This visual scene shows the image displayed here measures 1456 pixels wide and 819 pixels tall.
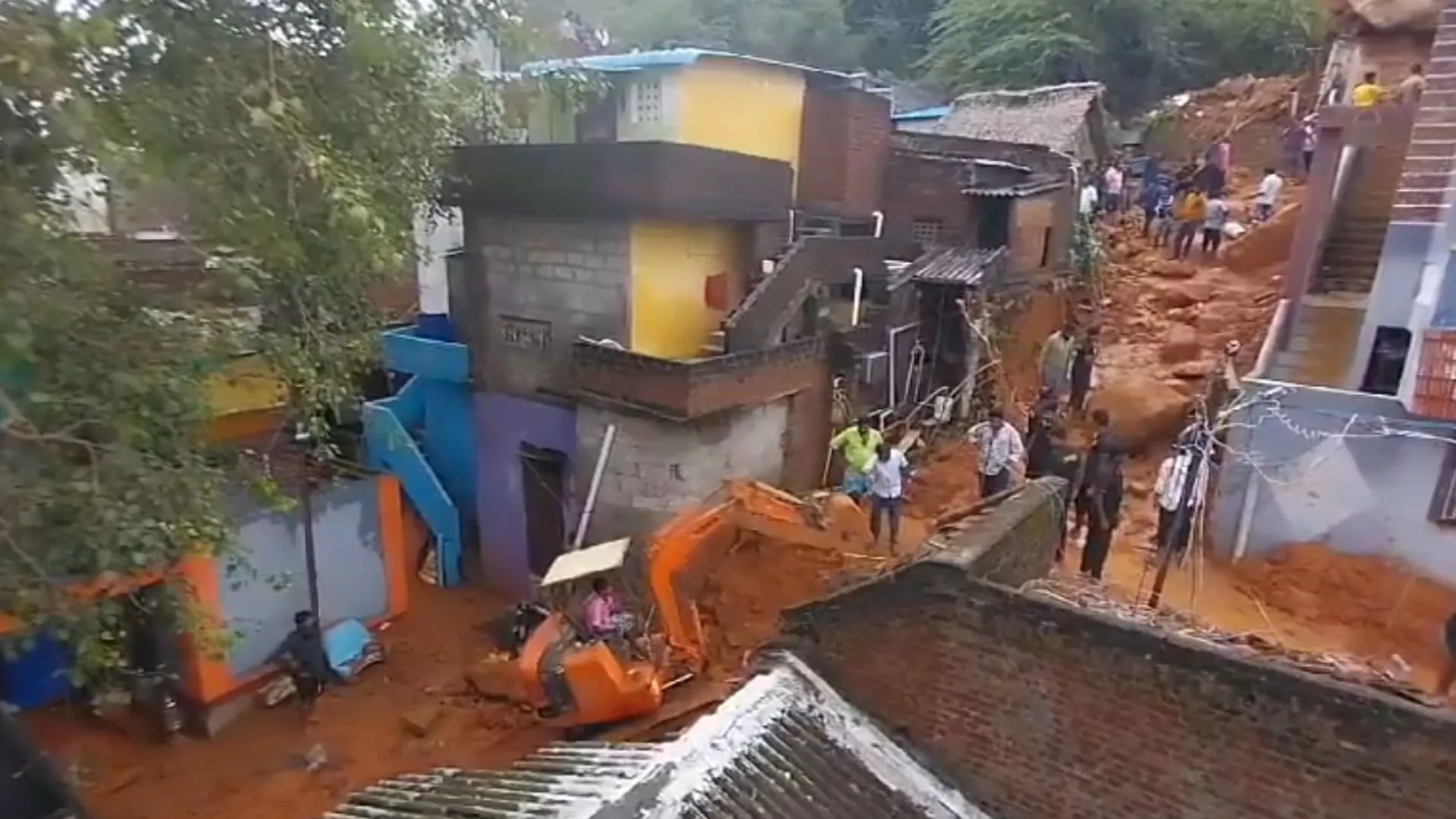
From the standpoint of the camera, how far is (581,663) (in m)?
9.88

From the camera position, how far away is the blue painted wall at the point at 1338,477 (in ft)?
36.4

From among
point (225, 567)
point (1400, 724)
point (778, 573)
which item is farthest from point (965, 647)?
point (225, 567)

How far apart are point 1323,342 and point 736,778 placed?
12397mm

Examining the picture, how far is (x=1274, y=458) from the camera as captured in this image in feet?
39.0

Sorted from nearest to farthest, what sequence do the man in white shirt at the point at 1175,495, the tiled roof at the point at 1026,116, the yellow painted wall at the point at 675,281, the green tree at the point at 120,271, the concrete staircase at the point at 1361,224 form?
1. the green tree at the point at 120,271
2. the man in white shirt at the point at 1175,495
3. the yellow painted wall at the point at 675,281
4. the concrete staircase at the point at 1361,224
5. the tiled roof at the point at 1026,116

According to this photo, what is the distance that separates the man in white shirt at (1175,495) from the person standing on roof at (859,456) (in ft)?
10.5

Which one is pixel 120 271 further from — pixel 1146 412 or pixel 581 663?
pixel 1146 412

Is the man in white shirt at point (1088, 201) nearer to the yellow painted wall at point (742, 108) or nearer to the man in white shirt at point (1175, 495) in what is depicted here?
the yellow painted wall at point (742, 108)

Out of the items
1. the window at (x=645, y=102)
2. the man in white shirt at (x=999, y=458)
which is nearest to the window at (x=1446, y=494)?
the man in white shirt at (x=999, y=458)

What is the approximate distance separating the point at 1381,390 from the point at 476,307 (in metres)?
12.5

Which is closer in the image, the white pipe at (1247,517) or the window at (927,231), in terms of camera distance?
the white pipe at (1247,517)

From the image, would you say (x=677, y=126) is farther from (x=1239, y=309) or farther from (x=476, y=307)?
(x=1239, y=309)

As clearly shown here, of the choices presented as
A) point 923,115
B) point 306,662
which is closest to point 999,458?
point 306,662

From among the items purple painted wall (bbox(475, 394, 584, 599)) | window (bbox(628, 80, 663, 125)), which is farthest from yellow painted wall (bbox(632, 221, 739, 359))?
window (bbox(628, 80, 663, 125))
